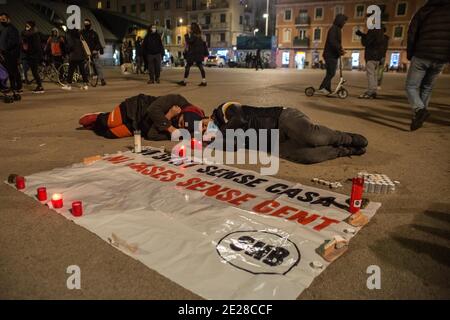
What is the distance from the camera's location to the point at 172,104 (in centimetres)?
418

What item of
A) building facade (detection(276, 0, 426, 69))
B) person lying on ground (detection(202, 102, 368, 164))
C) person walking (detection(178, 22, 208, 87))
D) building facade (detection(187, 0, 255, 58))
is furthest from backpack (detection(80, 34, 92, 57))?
building facade (detection(187, 0, 255, 58))

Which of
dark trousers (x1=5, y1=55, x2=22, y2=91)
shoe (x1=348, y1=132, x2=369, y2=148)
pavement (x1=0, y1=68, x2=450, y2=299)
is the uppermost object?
dark trousers (x1=5, y1=55, x2=22, y2=91)

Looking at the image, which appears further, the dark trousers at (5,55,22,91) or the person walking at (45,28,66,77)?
the person walking at (45,28,66,77)

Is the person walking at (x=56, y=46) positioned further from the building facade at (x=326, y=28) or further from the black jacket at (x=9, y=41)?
the building facade at (x=326, y=28)

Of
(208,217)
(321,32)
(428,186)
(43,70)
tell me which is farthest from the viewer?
(321,32)

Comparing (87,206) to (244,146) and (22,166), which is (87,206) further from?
(244,146)

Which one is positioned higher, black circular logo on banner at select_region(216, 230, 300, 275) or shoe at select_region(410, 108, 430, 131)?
shoe at select_region(410, 108, 430, 131)

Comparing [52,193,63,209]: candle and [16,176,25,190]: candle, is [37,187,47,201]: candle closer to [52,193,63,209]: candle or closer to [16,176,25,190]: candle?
[52,193,63,209]: candle

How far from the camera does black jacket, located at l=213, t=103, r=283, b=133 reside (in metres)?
3.86

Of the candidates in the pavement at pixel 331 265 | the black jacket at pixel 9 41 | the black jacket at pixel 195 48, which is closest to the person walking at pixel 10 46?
the black jacket at pixel 9 41

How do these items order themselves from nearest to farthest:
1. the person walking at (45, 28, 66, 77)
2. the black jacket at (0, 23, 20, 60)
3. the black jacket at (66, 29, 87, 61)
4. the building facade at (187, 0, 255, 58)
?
the black jacket at (0, 23, 20, 60) → the black jacket at (66, 29, 87, 61) → the person walking at (45, 28, 66, 77) → the building facade at (187, 0, 255, 58)

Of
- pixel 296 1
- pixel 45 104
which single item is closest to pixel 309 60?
pixel 296 1

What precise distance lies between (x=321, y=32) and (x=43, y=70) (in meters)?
40.6
